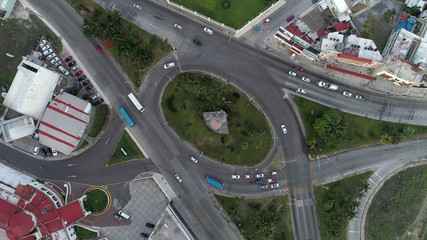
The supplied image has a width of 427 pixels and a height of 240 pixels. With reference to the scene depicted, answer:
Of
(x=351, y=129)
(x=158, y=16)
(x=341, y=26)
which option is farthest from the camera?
(x=158, y=16)

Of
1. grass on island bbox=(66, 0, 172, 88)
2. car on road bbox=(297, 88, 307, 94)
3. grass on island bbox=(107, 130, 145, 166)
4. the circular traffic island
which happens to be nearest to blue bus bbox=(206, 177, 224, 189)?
the circular traffic island

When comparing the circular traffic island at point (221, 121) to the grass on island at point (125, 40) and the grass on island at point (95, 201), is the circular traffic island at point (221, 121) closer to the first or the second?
the grass on island at point (125, 40)

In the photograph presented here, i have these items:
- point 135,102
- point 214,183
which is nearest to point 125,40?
point 135,102

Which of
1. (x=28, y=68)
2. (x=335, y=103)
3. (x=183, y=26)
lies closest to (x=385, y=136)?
(x=335, y=103)

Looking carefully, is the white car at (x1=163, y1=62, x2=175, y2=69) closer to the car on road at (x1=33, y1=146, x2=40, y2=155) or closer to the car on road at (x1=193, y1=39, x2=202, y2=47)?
the car on road at (x1=193, y1=39, x2=202, y2=47)

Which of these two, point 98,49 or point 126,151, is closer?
point 126,151

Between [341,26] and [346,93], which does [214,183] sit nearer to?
[346,93]
